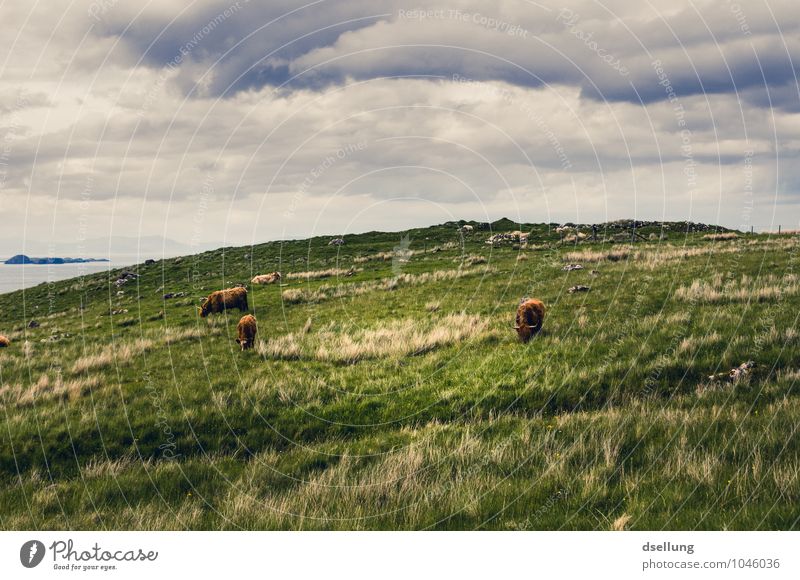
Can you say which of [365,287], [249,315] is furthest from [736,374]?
[365,287]

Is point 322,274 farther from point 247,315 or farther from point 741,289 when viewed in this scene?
point 741,289

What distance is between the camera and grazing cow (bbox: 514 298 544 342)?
13828 millimetres

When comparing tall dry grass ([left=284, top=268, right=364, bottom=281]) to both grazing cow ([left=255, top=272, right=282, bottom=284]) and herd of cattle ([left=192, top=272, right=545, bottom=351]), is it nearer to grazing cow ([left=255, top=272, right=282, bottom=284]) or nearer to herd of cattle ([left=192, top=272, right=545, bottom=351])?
grazing cow ([left=255, top=272, right=282, bottom=284])

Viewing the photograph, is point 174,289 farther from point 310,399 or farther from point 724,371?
point 724,371

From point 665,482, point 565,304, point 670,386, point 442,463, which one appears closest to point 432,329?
point 565,304

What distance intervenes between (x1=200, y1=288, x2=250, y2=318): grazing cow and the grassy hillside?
182 cm

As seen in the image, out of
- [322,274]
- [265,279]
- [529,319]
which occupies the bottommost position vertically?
[529,319]

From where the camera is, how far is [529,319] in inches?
558

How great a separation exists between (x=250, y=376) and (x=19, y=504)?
21.0ft

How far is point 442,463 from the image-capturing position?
6809 millimetres

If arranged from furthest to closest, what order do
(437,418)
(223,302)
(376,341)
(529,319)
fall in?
1. (223,302)
2. (376,341)
3. (529,319)
4. (437,418)

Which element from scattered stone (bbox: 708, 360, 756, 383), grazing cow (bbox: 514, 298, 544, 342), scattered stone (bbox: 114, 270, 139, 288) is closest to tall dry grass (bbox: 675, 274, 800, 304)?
grazing cow (bbox: 514, 298, 544, 342)

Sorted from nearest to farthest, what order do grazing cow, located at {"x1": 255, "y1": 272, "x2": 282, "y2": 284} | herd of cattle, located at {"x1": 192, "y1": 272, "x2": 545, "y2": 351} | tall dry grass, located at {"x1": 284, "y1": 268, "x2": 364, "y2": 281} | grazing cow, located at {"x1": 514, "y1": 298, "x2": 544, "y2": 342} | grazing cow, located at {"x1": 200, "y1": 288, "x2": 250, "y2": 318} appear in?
grazing cow, located at {"x1": 514, "y1": 298, "x2": 544, "y2": 342} < herd of cattle, located at {"x1": 192, "y1": 272, "x2": 545, "y2": 351} < grazing cow, located at {"x1": 200, "y1": 288, "x2": 250, "y2": 318} < grazing cow, located at {"x1": 255, "y1": 272, "x2": 282, "y2": 284} < tall dry grass, located at {"x1": 284, "y1": 268, "x2": 364, "y2": 281}

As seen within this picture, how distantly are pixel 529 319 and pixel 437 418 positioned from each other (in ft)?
19.0
